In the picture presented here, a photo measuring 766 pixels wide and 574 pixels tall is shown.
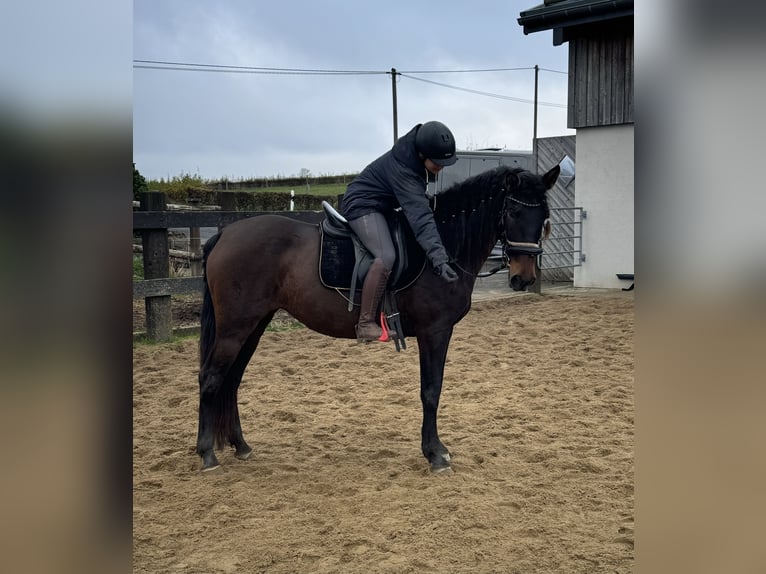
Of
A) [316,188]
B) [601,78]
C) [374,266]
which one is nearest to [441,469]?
[374,266]

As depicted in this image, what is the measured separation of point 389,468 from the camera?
394cm

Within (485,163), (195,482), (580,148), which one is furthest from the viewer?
(485,163)

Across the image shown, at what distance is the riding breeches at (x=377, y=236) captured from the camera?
12.6 feet

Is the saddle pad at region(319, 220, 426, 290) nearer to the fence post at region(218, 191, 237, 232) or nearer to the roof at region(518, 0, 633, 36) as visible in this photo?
the roof at region(518, 0, 633, 36)

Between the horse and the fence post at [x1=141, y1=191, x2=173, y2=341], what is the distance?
10.8ft

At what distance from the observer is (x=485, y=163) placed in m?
15.1

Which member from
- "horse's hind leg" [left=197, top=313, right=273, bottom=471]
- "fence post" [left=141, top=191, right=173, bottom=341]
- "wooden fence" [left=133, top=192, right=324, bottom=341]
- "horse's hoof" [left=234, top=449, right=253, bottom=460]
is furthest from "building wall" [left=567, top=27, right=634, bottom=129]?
"horse's hoof" [left=234, top=449, right=253, bottom=460]

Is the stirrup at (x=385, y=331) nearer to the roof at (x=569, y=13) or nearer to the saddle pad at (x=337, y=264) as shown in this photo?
the saddle pad at (x=337, y=264)

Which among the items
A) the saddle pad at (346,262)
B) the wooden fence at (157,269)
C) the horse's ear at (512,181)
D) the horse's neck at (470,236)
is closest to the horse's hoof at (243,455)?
the saddle pad at (346,262)

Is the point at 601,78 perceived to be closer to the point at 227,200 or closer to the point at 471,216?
the point at 227,200

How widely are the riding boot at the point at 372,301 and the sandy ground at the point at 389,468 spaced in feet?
2.56
